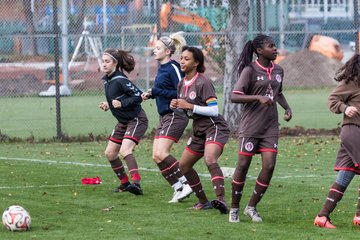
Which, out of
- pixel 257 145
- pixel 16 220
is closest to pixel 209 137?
pixel 257 145

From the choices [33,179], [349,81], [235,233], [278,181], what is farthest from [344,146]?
[33,179]

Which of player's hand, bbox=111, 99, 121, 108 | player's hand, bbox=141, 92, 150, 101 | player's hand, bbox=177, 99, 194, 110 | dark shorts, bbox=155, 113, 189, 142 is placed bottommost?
dark shorts, bbox=155, 113, 189, 142

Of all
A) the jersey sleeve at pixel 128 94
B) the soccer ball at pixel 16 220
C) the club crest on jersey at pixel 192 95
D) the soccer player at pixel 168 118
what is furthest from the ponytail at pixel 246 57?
the soccer ball at pixel 16 220

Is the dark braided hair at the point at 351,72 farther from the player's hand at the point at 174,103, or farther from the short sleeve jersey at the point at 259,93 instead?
the player's hand at the point at 174,103

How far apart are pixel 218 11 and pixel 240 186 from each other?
12.9 metres

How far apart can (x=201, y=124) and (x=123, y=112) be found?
199cm

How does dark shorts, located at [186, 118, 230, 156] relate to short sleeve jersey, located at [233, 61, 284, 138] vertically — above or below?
below

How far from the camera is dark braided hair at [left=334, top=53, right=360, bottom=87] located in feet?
33.3

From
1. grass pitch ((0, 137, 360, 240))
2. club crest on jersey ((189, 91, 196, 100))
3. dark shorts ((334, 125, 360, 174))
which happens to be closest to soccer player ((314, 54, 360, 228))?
dark shorts ((334, 125, 360, 174))

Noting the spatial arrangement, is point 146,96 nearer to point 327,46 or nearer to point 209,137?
point 209,137

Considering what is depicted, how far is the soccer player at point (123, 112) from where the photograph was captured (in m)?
Answer: 13.1

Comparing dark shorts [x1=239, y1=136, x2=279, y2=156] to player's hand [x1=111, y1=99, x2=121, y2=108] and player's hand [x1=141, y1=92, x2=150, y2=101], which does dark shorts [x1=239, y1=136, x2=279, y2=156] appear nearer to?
player's hand [x1=141, y1=92, x2=150, y2=101]

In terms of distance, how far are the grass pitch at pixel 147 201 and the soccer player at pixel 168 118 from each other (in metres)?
0.30

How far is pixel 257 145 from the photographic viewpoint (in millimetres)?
10773
